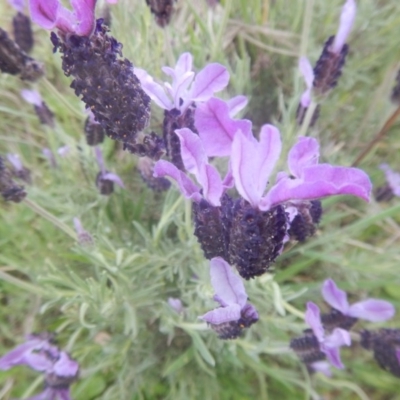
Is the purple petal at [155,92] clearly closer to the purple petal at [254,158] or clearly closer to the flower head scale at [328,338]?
the purple petal at [254,158]

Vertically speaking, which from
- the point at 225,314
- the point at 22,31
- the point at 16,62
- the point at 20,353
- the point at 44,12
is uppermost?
the point at 22,31

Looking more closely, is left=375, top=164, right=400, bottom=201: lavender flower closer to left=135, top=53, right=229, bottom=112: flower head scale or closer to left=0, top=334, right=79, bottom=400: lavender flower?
left=135, top=53, right=229, bottom=112: flower head scale

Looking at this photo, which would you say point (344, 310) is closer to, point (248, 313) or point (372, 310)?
point (372, 310)

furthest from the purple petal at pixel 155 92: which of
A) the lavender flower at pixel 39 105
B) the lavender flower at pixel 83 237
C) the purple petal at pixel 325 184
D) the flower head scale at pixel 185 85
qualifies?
the lavender flower at pixel 39 105

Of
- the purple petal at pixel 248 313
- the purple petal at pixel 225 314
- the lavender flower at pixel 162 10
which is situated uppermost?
the lavender flower at pixel 162 10

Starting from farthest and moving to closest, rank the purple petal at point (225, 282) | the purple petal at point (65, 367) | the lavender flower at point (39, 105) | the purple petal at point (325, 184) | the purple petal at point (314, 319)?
1. the lavender flower at point (39, 105)
2. the purple petal at point (65, 367)
3. the purple petal at point (314, 319)
4. the purple petal at point (225, 282)
5. the purple petal at point (325, 184)

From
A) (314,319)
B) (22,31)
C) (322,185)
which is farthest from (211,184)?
(22,31)

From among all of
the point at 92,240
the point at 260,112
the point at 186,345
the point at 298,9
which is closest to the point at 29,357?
the point at 92,240
